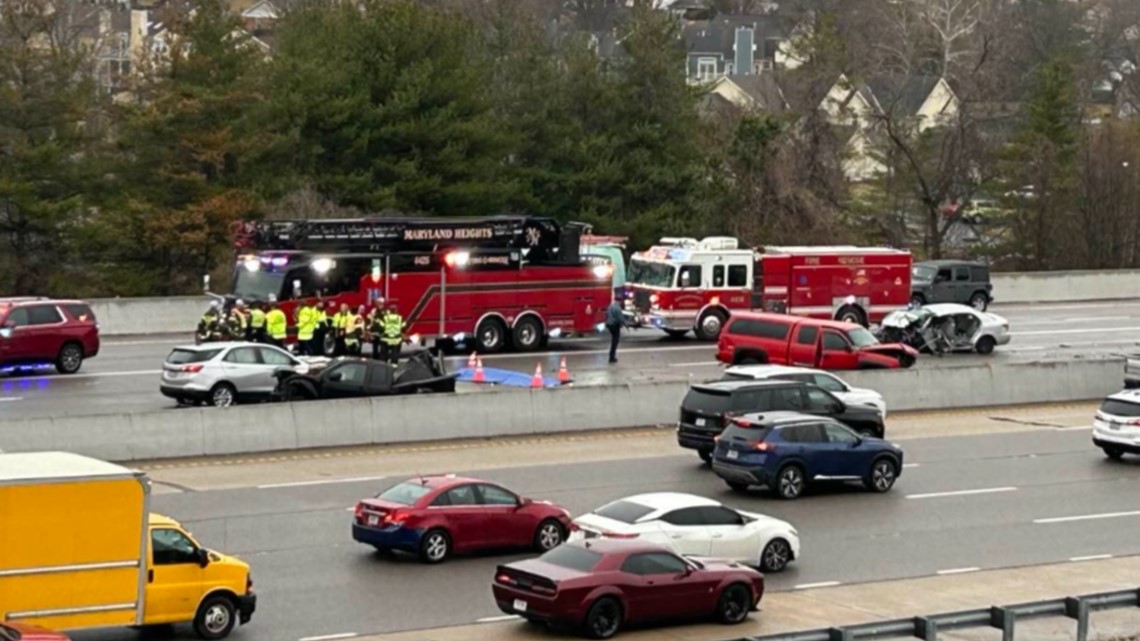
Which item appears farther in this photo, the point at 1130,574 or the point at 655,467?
the point at 655,467

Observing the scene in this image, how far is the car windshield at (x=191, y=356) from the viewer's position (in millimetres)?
36531

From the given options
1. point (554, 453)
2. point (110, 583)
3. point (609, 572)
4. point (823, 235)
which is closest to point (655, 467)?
point (554, 453)

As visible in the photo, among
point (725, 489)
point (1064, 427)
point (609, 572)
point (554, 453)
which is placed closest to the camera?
point (609, 572)

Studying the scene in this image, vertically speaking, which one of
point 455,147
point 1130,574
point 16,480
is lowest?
point 1130,574

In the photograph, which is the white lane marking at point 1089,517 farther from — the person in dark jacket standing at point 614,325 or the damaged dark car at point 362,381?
A: the person in dark jacket standing at point 614,325

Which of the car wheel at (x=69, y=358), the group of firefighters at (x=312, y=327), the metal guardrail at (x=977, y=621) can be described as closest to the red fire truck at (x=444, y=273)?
the group of firefighters at (x=312, y=327)

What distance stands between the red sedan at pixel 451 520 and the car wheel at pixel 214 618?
4.32 m

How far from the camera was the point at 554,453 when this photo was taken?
115 feet

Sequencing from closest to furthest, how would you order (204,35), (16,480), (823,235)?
(16,480)
(204,35)
(823,235)

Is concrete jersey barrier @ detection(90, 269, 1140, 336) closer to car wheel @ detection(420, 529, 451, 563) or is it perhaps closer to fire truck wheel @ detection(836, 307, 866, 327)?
fire truck wheel @ detection(836, 307, 866, 327)

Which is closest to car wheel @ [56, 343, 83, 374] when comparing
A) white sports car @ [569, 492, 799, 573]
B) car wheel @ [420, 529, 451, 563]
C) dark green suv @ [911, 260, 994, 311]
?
car wheel @ [420, 529, 451, 563]

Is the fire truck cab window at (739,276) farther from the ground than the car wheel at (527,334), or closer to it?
farther from the ground

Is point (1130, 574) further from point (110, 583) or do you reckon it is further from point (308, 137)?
point (308, 137)

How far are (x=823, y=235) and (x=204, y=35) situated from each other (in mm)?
25008
